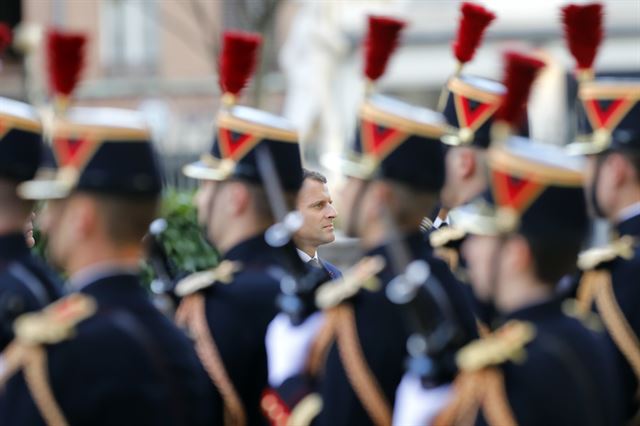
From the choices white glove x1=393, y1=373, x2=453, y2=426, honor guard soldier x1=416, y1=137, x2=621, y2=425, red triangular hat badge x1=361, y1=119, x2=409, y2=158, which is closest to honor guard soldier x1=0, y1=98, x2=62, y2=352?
red triangular hat badge x1=361, y1=119, x2=409, y2=158

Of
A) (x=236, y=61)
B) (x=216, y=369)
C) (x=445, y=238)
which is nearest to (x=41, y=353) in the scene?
(x=216, y=369)

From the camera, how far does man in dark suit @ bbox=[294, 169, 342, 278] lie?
267 inches

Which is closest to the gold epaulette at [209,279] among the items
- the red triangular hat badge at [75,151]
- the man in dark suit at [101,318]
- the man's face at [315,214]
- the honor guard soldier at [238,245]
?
the honor guard soldier at [238,245]

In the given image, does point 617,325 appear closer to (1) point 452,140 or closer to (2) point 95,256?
(1) point 452,140

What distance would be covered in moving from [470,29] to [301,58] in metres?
15.4

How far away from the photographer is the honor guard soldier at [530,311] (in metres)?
3.79

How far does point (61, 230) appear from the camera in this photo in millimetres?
4113

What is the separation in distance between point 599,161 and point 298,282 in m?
1.09

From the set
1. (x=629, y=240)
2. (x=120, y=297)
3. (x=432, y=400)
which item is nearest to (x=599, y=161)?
(x=629, y=240)

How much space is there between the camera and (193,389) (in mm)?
4188

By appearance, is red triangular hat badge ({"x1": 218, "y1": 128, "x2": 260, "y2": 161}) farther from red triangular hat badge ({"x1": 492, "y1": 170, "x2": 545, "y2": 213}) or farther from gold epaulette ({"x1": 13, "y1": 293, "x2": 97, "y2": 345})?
red triangular hat badge ({"x1": 492, "y1": 170, "x2": 545, "y2": 213})

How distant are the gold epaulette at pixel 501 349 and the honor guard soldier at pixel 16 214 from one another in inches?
61.4

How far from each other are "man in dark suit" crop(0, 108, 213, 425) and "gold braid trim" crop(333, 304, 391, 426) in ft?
1.22

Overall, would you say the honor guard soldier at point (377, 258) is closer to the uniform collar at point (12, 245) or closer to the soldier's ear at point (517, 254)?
the soldier's ear at point (517, 254)
